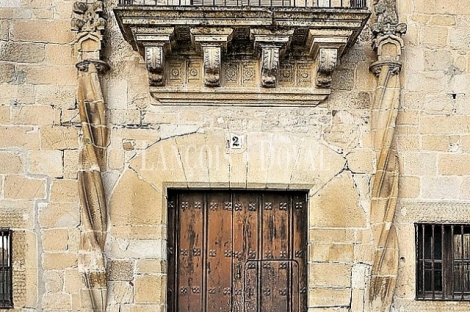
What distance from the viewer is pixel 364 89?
708 centimetres

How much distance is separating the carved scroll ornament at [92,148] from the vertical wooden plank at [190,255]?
2.13 feet

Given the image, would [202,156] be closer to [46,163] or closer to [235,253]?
[235,253]

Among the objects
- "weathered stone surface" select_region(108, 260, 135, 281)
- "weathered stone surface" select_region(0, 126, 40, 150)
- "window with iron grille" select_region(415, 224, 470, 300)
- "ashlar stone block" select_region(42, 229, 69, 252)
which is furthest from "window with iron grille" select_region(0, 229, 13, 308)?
"window with iron grille" select_region(415, 224, 470, 300)

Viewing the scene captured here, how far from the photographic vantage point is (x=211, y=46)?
6.72 metres

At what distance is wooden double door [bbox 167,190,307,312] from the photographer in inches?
275

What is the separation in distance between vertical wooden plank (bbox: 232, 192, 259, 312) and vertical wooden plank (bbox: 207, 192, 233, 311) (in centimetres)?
5

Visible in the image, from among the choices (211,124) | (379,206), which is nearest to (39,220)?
(211,124)

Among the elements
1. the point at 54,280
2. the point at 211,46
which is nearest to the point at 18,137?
the point at 54,280

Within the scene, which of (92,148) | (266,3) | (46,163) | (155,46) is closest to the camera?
(155,46)

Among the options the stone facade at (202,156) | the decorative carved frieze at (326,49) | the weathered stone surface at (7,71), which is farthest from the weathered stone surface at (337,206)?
the weathered stone surface at (7,71)

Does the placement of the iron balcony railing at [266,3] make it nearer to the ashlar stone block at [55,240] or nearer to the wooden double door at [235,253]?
the wooden double door at [235,253]

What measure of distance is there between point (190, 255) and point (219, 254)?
0.24 meters

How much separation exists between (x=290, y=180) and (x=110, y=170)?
1500 mm

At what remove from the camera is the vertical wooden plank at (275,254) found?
7004 millimetres
